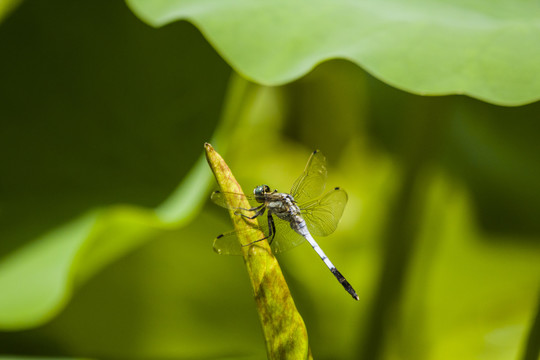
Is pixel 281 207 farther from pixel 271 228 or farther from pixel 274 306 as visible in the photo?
pixel 274 306

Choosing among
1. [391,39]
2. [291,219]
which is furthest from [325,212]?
[391,39]

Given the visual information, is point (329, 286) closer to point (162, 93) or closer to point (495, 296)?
point (495, 296)

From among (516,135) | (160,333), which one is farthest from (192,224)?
(516,135)

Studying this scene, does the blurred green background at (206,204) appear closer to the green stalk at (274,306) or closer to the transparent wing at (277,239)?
the transparent wing at (277,239)

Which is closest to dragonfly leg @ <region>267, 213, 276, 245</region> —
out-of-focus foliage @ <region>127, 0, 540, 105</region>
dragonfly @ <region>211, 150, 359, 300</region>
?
dragonfly @ <region>211, 150, 359, 300</region>

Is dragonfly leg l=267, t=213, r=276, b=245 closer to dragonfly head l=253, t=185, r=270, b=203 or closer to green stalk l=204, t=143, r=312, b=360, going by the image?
dragonfly head l=253, t=185, r=270, b=203

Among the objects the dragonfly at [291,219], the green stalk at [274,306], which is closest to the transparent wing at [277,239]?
the dragonfly at [291,219]
